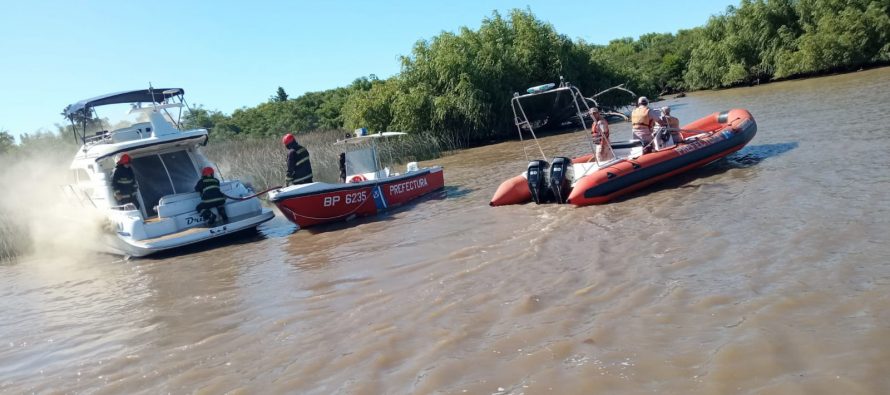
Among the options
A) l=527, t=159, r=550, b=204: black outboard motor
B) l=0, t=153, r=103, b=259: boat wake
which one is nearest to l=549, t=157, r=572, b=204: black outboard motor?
l=527, t=159, r=550, b=204: black outboard motor

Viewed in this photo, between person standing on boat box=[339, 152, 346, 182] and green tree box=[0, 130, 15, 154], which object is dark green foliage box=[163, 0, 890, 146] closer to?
green tree box=[0, 130, 15, 154]

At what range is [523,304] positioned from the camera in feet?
18.5

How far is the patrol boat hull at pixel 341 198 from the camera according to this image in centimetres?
1116

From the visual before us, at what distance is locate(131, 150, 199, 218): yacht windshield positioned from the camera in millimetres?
12102

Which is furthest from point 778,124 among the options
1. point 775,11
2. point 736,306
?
point 775,11

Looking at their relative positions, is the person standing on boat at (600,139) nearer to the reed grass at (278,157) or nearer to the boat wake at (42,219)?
the reed grass at (278,157)

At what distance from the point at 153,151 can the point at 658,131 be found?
9103 millimetres

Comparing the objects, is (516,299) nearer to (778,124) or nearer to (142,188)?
(142,188)

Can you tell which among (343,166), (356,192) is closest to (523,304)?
(356,192)

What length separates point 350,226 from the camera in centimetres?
1159

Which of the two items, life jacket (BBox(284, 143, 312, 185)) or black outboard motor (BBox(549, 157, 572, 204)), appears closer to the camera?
black outboard motor (BBox(549, 157, 572, 204))

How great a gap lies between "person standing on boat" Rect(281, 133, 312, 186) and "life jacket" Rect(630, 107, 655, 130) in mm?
5937

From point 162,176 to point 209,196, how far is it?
1531 mm

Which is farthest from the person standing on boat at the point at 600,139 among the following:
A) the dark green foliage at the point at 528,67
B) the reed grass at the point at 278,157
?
the dark green foliage at the point at 528,67
